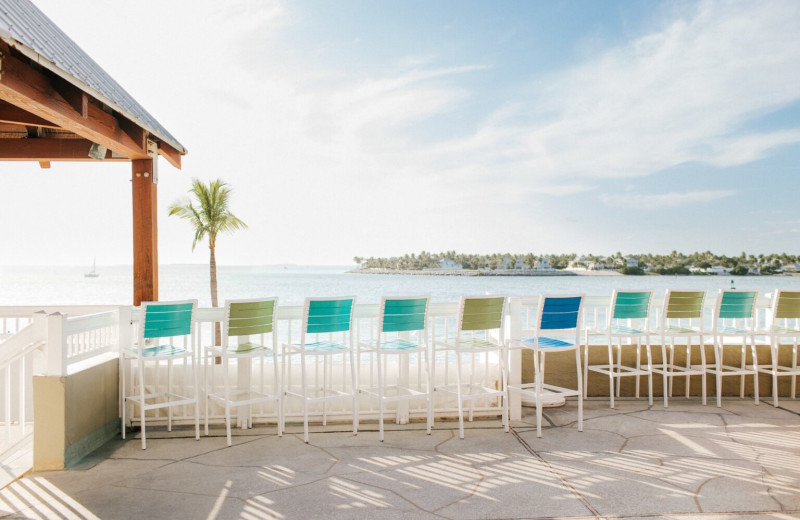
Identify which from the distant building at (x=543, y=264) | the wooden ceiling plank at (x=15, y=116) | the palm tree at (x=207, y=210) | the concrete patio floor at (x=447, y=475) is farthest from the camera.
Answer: the distant building at (x=543, y=264)

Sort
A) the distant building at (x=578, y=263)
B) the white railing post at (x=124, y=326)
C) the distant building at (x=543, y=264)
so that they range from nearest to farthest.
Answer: the white railing post at (x=124, y=326)
the distant building at (x=578, y=263)
the distant building at (x=543, y=264)

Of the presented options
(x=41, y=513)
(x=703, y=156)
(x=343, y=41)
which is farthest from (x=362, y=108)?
(x=41, y=513)

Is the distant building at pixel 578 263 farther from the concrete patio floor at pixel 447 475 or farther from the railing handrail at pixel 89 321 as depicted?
A: the railing handrail at pixel 89 321

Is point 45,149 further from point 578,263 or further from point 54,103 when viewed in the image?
point 578,263

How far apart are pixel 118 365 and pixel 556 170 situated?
4082 centimetres

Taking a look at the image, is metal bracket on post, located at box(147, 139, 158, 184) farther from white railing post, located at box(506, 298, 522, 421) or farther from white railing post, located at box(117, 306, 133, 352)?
white railing post, located at box(506, 298, 522, 421)

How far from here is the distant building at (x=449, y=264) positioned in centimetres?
5206

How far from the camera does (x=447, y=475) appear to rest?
3879 millimetres

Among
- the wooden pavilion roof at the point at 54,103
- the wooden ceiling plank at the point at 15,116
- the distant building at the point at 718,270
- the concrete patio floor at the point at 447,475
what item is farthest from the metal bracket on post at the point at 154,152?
the distant building at the point at 718,270

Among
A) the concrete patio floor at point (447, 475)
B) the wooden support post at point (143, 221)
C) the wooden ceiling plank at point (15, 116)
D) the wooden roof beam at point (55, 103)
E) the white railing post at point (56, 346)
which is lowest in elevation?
the concrete patio floor at point (447, 475)

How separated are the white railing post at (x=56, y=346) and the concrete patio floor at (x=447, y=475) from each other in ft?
2.32

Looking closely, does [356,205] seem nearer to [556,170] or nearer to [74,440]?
[556,170]

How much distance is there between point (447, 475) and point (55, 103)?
3.73 m

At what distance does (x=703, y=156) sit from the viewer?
35.1 metres
